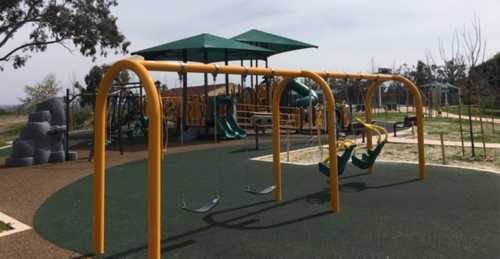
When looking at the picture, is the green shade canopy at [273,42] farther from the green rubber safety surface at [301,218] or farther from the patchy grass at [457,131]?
the green rubber safety surface at [301,218]

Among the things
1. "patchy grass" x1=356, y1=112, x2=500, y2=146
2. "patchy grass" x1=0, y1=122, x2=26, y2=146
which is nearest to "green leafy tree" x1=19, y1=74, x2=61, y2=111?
"patchy grass" x1=0, y1=122, x2=26, y2=146

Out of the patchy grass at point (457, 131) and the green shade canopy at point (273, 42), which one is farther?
the green shade canopy at point (273, 42)

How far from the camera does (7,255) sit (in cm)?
362

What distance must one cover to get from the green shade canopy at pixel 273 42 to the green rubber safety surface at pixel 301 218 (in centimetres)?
1369

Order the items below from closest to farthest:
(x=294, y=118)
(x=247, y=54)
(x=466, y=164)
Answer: (x=466, y=164), (x=294, y=118), (x=247, y=54)

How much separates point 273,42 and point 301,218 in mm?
16413

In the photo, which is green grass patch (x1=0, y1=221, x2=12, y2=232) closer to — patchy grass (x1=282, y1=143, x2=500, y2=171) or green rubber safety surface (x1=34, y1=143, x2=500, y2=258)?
green rubber safety surface (x1=34, y1=143, x2=500, y2=258)

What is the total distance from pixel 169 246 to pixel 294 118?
44.0ft

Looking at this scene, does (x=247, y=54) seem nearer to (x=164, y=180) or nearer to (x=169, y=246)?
(x=164, y=180)

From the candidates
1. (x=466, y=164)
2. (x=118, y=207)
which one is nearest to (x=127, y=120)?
(x=118, y=207)

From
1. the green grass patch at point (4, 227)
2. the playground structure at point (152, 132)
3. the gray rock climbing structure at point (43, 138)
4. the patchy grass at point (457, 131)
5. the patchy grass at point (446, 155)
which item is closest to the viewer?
the playground structure at point (152, 132)

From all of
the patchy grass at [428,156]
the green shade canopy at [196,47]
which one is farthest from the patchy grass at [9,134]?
the patchy grass at [428,156]

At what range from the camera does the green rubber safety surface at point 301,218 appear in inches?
143

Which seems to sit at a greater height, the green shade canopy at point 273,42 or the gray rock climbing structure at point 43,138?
the green shade canopy at point 273,42
